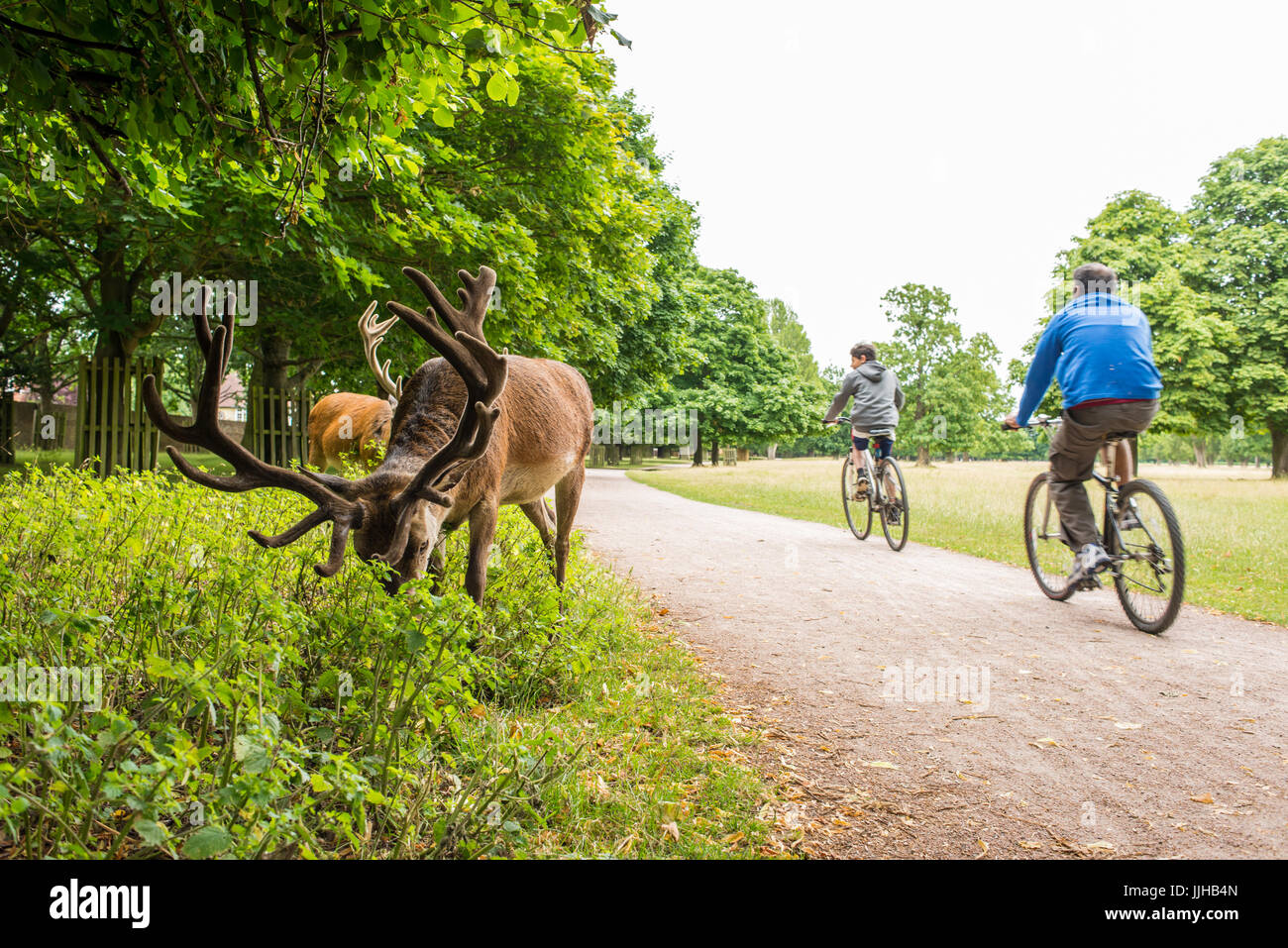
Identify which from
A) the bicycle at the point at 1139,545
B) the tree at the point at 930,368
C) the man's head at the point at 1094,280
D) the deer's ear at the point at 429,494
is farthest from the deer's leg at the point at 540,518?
the tree at the point at 930,368

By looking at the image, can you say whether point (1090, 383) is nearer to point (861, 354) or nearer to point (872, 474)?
point (872, 474)

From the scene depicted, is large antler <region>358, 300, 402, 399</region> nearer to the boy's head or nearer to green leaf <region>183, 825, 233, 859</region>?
green leaf <region>183, 825, 233, 859</region>

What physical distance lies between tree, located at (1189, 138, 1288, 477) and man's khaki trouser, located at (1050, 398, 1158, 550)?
1169 inches

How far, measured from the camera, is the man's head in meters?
5.88

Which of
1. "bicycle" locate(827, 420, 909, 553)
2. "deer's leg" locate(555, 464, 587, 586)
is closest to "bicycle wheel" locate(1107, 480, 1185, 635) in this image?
"bicycle" locate(827, 420, 909, 553)

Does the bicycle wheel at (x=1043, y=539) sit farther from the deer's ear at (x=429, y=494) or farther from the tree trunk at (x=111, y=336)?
the tree trunk at (x=111, y=336)

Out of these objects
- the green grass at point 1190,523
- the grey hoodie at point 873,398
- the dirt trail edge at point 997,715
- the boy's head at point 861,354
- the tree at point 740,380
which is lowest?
the dirt trail edge at point 997,715

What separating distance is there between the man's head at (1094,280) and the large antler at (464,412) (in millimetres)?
4754

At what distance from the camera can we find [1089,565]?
562 centimetres

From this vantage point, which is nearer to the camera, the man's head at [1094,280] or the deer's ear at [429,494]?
the deer's ear at [429,494]

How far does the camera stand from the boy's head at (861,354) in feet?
34.1

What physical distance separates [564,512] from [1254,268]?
3654 cm

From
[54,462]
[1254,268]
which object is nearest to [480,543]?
[54,462]
